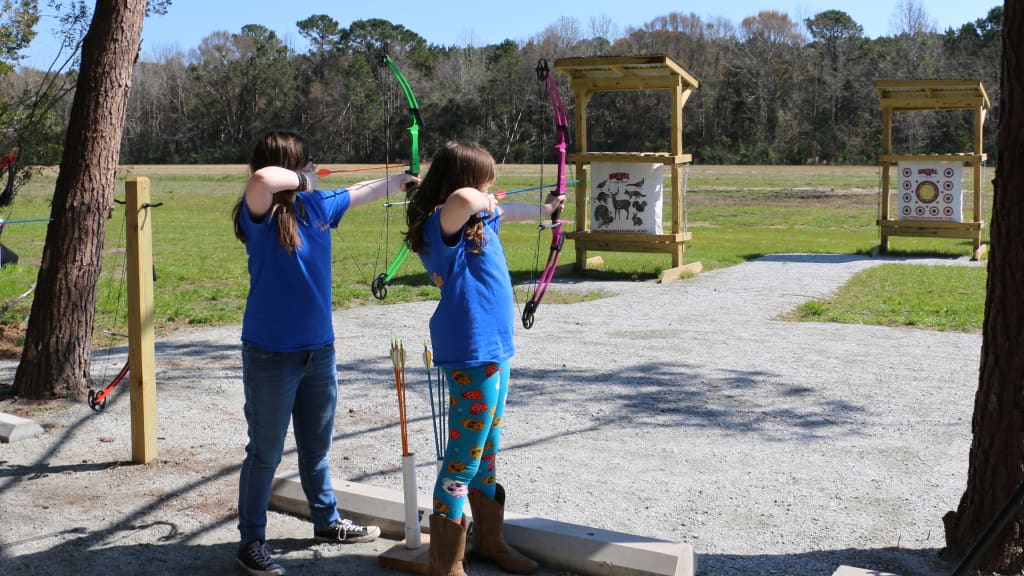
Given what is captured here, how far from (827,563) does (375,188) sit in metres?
2.04

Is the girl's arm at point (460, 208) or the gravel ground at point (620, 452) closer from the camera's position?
the girl's arm at point (460, 208)

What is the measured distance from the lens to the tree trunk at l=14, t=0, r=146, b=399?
5.73m

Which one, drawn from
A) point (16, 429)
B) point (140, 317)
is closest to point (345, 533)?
point (140, 317)

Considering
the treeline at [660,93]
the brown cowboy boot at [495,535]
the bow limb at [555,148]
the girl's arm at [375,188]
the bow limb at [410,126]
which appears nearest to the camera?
the brown cowboy boot at [495,535]

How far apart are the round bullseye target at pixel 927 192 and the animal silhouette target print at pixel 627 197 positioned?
15.4 ft

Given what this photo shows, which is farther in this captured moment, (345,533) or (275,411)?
(345,533)

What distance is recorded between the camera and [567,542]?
11.4ft

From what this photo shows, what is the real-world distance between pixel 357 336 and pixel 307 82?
46.9 meters

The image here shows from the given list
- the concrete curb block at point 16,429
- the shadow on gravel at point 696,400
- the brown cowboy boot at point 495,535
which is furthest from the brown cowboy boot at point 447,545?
the concrete curb block at point 16,429

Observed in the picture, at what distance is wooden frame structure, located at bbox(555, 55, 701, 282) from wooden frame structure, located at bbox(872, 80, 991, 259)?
12.4 ft

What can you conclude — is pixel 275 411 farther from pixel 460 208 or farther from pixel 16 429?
pixel 16 429

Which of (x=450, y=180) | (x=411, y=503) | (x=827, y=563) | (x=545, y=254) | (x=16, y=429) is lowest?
(x=827, y=563)

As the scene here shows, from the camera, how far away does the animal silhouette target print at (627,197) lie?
42.5 ft

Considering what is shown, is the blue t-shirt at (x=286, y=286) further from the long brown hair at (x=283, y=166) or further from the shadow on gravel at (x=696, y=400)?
the shadow on gravel at (x=696, y=400)
